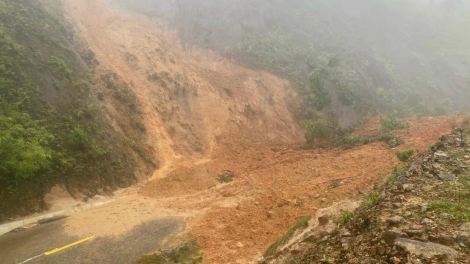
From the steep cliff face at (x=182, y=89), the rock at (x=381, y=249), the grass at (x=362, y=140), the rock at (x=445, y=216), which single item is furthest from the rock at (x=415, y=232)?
the grass at (x=362, y=140)

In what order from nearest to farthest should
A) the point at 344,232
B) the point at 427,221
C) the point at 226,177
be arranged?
the point at 427,221
the point at 344,232
the point at 226,177

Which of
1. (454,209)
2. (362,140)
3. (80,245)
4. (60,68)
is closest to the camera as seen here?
(454,209)

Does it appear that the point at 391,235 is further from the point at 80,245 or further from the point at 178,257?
the point at 80,245

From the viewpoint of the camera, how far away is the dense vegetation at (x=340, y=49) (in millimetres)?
25781

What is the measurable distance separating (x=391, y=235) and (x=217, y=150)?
1495cm

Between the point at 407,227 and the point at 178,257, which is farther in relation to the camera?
the point at 178,257

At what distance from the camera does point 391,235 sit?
5.41 metres

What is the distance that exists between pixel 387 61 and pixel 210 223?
103 ft

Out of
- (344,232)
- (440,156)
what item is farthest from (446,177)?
(344,232)

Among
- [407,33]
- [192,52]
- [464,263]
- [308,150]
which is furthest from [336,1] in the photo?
[464,263]

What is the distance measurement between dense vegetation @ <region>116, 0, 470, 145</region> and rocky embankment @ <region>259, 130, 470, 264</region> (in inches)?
467

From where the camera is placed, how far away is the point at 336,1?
4309 cm

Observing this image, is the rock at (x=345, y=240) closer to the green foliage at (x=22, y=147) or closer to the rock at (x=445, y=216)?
the rock at (x=445, y=216)

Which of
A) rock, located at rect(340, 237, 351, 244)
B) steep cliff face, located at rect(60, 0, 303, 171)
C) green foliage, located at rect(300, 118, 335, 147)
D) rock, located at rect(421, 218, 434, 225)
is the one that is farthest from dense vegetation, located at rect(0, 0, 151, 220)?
rock, located at rect(421, 218, 434, 225)
